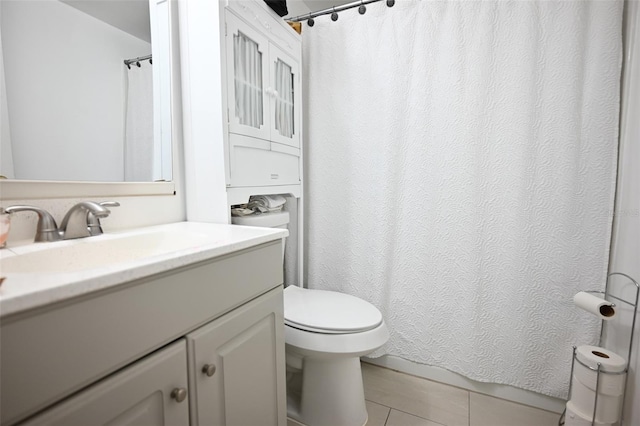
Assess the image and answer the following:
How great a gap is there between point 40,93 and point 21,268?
0.54 m

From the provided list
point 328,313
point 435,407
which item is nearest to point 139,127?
point 328,313

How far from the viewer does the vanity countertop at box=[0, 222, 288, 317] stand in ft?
1.45

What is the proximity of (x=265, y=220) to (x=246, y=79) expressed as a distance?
23.4 inches

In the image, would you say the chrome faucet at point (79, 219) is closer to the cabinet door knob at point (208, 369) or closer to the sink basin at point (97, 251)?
the sink basin at point (97, 251)

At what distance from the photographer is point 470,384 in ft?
4.99

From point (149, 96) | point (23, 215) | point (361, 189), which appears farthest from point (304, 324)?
point (149, 96)

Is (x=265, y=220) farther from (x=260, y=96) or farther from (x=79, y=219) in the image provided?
(x=79, y=219)

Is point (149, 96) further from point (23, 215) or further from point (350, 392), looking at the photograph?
point (350, 392)

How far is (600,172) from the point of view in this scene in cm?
125

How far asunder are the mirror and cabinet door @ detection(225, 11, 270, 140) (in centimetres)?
26

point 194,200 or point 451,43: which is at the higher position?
point 451,43

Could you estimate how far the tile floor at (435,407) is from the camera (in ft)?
4.37

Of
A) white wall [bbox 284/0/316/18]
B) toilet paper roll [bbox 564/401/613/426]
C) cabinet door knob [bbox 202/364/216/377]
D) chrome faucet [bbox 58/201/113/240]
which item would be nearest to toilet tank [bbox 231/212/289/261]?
chrome faucet [bbox 58/201/113/240]

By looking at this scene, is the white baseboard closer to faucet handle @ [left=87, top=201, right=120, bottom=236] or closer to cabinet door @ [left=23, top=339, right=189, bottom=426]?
cabinet door @ [left=23, top=339, right=189, bottom=426]
